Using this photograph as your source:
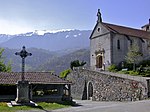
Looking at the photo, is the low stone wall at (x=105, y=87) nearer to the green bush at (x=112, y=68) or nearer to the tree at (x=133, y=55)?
the green bush at (x=112, y=68)

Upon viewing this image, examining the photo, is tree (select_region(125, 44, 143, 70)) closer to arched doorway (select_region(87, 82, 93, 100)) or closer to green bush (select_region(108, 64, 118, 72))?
green bush (select_region(108, 64, 118, 72))

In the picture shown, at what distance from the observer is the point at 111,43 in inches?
1935

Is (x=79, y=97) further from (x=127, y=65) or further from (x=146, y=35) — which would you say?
(x=146, y=35)

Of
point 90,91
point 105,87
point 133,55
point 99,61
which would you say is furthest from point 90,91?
point 99,61

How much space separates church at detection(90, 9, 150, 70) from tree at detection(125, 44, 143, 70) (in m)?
1.77

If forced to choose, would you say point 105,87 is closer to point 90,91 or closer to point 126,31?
point 90,91

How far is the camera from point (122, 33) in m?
50.8

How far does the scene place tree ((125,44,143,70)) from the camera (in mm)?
47000

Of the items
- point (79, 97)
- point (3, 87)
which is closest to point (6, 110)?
point (3, 87)

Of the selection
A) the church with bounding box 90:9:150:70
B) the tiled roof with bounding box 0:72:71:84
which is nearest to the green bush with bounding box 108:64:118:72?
the church with bounding box 90:9:150:70

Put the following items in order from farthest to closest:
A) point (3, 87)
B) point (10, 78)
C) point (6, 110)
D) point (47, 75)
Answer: point (47, 75) < point (10, 78) < point (3, 87) < point (6, 110)

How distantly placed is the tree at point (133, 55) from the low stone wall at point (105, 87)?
28.0 feet

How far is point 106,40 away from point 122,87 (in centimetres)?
1764

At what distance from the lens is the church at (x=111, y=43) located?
4947cm
